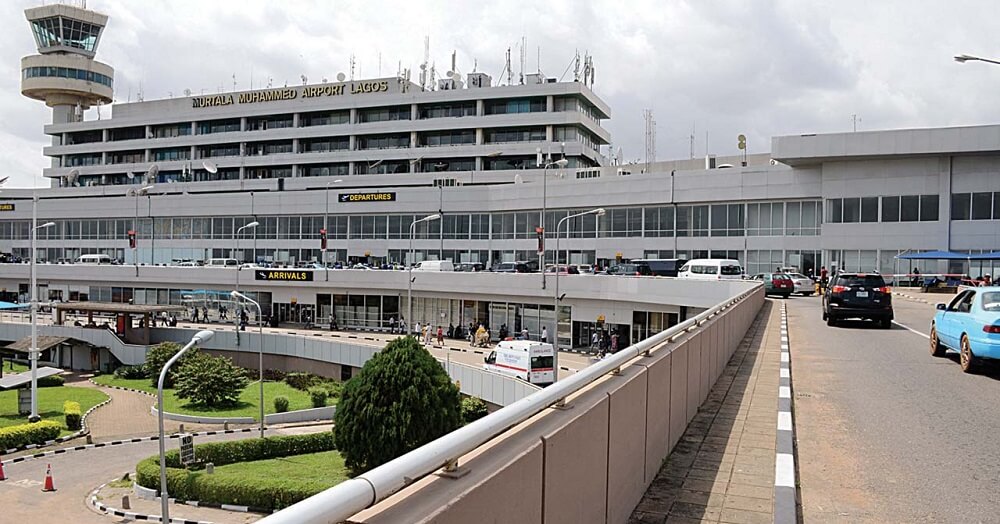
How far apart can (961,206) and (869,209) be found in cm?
580

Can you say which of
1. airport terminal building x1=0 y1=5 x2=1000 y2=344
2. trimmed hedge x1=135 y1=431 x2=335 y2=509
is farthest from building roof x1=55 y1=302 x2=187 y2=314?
trimmed hedge x1=135 y1=431 x2=335 y2=509

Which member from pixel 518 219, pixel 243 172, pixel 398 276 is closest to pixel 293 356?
pixel 398 276

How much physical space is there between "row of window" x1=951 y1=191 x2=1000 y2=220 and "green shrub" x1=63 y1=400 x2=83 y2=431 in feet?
185

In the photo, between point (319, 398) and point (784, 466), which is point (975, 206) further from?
point (784, 466)

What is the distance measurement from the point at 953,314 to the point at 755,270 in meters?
48.1

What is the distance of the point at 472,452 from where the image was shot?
403 centimetres

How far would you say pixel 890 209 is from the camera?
57562mm

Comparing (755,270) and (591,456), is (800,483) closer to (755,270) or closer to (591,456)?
(591,456)

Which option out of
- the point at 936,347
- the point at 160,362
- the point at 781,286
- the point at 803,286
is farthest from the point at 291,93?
the point at 936,347

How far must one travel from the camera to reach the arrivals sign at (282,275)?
6656cm

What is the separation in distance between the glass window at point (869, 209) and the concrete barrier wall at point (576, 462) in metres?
54.8

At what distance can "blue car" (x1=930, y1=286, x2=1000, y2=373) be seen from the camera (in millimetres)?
13977

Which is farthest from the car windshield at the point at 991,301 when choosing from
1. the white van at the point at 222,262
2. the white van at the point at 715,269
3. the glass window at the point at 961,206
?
the white van at the point at 222,262

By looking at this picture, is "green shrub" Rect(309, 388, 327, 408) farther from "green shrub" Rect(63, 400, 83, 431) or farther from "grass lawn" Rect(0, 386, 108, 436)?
"grass lawn" Rect(0, 386, 108, 436)
